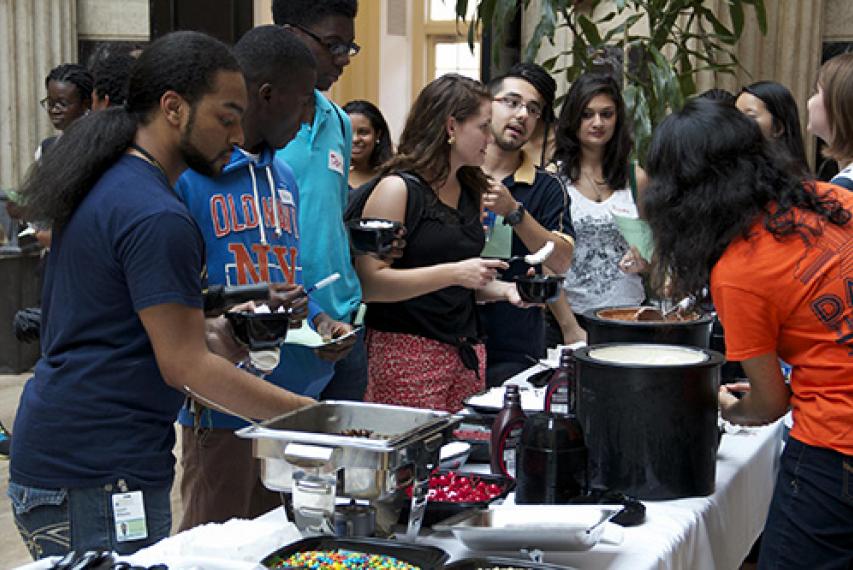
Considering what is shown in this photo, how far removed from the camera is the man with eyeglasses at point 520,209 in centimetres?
337

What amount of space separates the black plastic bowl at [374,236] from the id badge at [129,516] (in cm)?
93

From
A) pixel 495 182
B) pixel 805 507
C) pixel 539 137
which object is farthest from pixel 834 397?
pixel 539 137

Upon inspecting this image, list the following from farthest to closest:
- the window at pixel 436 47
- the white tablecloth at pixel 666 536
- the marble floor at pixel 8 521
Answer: the window at pixel 436 47 < the marble floor at pixel 8 521 < the white tablecloth at pixel 666 536

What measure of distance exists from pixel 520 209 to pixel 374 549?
184cm

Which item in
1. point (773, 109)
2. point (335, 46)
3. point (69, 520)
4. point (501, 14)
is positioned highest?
point (501, 14)

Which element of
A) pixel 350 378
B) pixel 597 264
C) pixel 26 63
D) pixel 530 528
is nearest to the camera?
pixel 530 528

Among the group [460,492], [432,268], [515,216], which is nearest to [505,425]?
[460,492]

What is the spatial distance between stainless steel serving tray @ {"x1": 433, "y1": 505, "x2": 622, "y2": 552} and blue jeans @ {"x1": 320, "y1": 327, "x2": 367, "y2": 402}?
3.35 ft

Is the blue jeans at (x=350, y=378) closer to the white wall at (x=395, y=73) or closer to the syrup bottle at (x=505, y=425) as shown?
the syrup bottle at (x=505, y=425)

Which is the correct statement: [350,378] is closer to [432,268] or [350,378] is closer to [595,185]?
[432,268]

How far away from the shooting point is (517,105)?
3.60 m

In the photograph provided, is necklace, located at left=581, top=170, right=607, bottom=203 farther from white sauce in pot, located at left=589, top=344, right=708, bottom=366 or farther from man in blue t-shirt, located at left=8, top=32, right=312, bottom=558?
man in blue t-shirt, located at left=8, top=32, right=312, bottom=558

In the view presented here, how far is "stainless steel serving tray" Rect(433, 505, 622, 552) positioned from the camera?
1728 mm

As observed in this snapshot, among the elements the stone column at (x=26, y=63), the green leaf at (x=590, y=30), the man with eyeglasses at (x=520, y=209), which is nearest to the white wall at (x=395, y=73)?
the stone column at (x=26, y=63)
